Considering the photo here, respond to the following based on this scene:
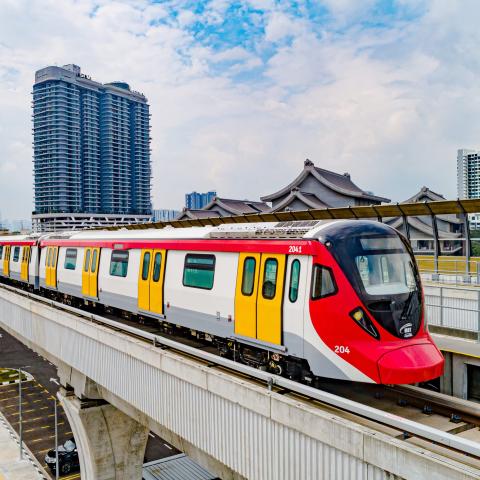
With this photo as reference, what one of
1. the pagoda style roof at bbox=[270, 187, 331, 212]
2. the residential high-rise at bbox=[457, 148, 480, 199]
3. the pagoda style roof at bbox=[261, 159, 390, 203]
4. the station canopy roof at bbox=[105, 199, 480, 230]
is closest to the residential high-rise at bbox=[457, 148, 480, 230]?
the residential high-rise at bbox=[457, 148, 480, 199]

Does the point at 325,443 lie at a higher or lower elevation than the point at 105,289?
lower

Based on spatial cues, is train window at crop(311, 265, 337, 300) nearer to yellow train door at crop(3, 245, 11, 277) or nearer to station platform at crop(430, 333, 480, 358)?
station platform at crop(430, 333, 480, 358)

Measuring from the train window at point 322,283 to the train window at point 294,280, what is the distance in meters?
0.41

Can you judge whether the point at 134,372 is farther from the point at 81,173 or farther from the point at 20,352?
the point at 81,173

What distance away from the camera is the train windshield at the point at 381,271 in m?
8.38

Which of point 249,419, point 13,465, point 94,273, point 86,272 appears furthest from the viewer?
point 13,465

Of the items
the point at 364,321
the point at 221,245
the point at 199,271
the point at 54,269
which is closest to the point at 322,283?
the point at 364,321

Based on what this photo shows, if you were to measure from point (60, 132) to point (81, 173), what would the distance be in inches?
421

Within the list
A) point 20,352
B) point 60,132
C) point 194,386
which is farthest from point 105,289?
point 60,132

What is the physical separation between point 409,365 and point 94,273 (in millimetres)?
12107

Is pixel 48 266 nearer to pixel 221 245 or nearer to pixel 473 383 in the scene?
pixel 221 245

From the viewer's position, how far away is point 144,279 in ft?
46.3

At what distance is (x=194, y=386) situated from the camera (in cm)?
921

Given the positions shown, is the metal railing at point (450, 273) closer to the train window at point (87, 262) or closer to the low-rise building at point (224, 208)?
the train window at point (87, 262)
